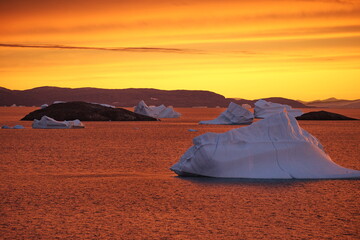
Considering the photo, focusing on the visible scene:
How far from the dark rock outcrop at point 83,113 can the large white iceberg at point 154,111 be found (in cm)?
126

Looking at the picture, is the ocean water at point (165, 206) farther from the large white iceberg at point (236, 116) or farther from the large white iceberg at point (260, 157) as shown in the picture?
the large white iceberg at point (236, 116)

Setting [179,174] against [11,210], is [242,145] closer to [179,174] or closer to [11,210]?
[179,174]

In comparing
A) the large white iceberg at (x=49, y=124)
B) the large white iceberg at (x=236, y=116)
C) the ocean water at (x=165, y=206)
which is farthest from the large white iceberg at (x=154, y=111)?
the ocean water at (x=165, y=206)

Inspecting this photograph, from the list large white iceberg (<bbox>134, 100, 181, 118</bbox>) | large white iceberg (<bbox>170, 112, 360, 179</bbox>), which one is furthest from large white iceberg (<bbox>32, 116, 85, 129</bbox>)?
large white iceberg (<bbox>170, 112, 360, 179</bbox>)

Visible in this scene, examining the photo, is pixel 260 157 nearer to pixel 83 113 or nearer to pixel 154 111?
pixel 83 113

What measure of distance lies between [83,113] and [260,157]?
5989 cm

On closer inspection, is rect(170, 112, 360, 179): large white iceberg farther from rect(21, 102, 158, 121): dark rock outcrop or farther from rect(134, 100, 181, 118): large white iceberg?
rect(134, 100, 181, 118): large white iceberg

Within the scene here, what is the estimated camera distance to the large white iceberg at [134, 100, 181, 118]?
77750 millimetres

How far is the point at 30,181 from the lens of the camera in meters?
15.0

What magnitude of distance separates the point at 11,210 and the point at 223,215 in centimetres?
411

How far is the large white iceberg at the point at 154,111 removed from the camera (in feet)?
255

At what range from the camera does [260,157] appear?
14984 millimetres

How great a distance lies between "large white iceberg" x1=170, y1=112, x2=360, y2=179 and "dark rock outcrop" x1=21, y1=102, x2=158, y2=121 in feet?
187

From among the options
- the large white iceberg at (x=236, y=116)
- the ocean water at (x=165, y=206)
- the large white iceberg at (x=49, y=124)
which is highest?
the large white iceberg at (x=236, y=116)
